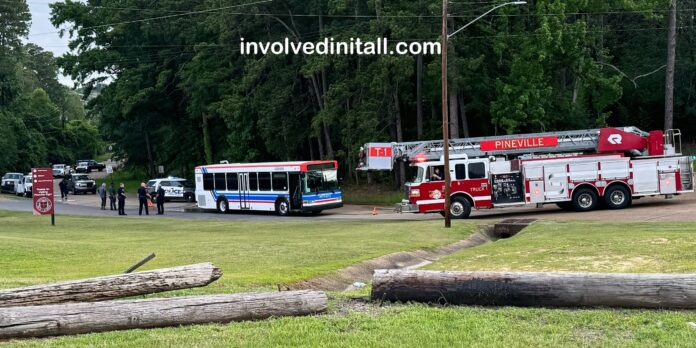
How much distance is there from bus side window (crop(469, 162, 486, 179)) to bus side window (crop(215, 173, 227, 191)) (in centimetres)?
1676

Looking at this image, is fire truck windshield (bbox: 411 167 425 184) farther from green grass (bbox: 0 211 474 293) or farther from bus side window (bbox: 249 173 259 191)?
bus side window (bbox: 249 173 259 191)

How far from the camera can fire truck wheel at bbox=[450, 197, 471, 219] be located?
100ft

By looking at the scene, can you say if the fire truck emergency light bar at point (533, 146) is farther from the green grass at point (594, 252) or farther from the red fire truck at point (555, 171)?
the green grass at point (594, 252)

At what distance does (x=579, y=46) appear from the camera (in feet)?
131

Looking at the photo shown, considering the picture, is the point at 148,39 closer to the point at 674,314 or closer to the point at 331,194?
the point at 331,194

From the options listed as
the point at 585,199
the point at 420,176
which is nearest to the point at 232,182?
the point at 420,176

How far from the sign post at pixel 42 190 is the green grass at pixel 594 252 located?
18.3 meters

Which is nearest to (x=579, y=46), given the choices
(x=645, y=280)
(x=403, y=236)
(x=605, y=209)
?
(x=605, y=209)

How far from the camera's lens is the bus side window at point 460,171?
99.7 ft

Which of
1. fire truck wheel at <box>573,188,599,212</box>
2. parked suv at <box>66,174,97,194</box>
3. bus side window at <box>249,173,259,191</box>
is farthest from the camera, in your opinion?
parked suv at <box>66,174,97,194</box>

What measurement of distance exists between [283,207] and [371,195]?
1020cm

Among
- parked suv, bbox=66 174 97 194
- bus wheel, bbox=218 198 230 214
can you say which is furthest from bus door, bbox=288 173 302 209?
parked suv, bbox=66 174 97 194

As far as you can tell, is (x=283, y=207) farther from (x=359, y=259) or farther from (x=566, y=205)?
(x=359, y=259)
